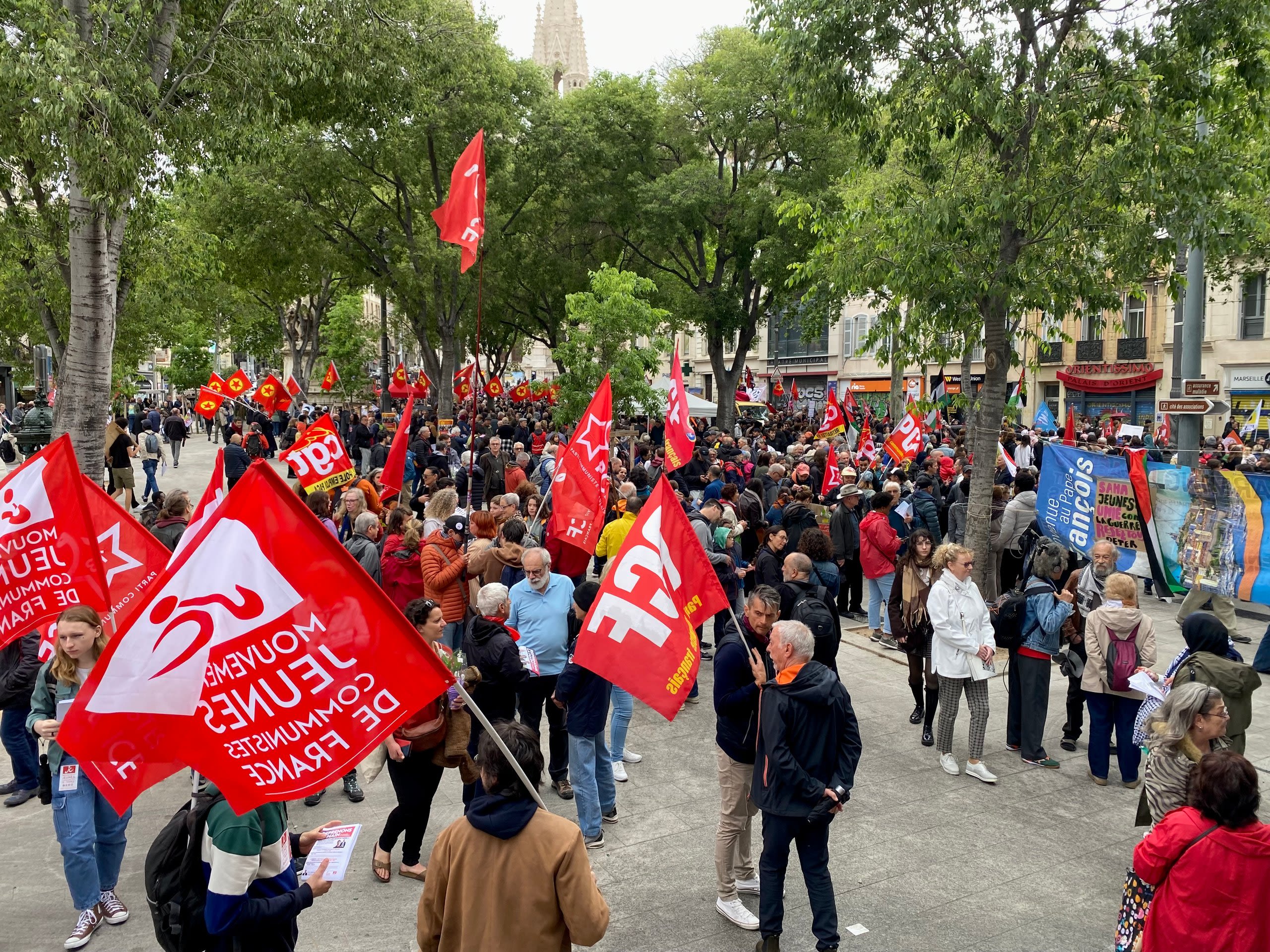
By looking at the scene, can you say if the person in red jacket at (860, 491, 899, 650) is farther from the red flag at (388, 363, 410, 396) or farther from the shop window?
the shop window

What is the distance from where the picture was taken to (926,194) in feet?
36.1

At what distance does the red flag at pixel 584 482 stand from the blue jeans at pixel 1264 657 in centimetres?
662

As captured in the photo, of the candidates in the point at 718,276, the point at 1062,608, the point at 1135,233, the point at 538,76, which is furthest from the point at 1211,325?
the point at 1062,608

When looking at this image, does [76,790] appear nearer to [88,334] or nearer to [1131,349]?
[88,334]

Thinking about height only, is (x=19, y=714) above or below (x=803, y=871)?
above

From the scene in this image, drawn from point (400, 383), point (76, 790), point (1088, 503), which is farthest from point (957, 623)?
point (400, 383)

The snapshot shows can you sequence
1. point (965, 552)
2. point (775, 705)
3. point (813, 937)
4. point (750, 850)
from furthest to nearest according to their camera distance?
point (965, 552)
point (750, 850)
point (813, 937)
point (775, 705)

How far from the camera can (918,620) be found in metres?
7.79

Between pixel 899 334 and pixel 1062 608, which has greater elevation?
pixel 899 334

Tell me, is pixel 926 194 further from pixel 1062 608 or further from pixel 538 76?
pixel 538 76

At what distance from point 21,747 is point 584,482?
16.7 feet

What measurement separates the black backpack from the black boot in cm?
573

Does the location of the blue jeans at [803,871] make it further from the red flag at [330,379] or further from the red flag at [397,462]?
the red flag at [330,379]

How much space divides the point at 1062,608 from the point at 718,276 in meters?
26.9
